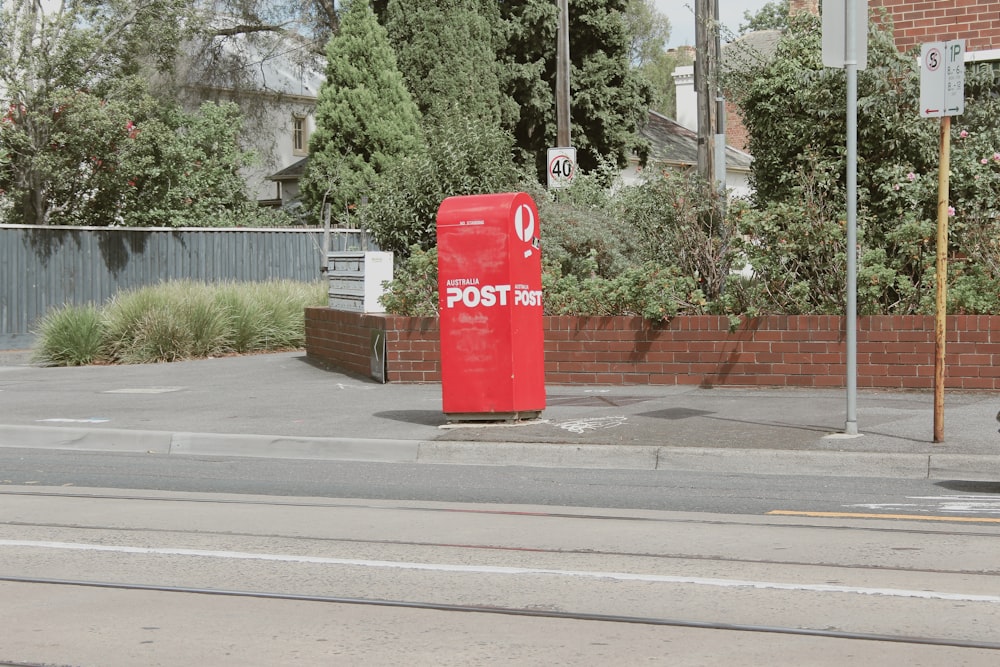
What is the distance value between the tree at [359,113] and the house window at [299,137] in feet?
60.5

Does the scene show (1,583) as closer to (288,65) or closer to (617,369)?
(617,369)

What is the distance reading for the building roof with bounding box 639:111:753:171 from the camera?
42.6 m

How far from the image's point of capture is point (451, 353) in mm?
10773

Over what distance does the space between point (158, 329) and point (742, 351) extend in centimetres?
959

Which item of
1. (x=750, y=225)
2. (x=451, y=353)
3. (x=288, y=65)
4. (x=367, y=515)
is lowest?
(x=367, y=515)

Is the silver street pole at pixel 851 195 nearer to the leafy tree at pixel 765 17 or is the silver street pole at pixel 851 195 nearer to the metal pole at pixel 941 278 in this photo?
the metal pole at pixel 941 278

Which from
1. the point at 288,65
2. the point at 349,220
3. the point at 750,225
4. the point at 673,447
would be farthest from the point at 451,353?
the point at 288,65

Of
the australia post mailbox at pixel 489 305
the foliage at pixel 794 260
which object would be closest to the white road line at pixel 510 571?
the australia post mailbox at pixel 489 305

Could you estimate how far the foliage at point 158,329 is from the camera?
62.3 ft

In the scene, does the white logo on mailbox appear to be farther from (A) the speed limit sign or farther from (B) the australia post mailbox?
(A) the speed limit sign

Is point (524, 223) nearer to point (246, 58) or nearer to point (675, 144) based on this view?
point (246, 58)

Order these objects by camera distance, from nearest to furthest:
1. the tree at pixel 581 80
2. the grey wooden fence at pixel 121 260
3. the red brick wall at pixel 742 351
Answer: the red brick wall at pixel 742 351, the grey wooden fence at pixel 121 260, the tree at pixel 581 80

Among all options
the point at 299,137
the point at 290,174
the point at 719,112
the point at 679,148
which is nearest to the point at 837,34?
the point at 719,112

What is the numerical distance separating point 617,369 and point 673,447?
4.04 m
